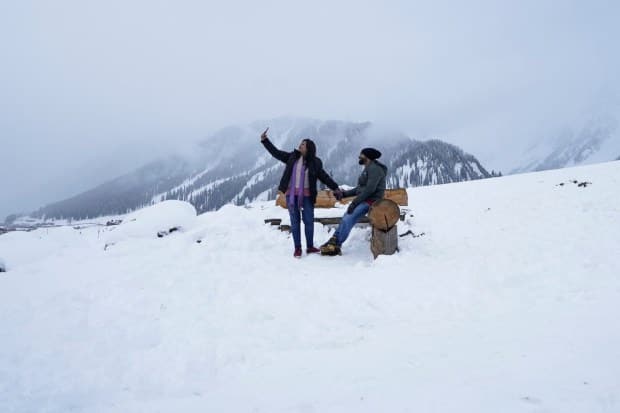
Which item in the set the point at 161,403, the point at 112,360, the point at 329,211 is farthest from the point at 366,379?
the point at 329,211

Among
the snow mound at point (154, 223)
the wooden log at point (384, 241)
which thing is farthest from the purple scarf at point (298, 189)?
the snow mound at point (154, 223)

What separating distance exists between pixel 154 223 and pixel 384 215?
6541 millimetres

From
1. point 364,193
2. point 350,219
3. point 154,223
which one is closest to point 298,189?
point 350,219

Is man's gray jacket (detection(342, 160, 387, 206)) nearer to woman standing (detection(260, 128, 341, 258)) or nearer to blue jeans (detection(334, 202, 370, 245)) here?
blue jeans (detection(334, 202, 370, 245))

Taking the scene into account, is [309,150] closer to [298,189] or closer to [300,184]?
[300,184]

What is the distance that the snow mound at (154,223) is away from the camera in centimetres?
930

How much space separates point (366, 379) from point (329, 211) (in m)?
6.62

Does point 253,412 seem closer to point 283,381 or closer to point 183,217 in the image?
A: point 283,381

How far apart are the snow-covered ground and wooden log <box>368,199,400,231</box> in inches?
27.0

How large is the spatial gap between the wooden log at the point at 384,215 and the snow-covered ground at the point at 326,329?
685 millimetres

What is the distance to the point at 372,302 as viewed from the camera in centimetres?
428

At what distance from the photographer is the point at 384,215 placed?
652 centimetres

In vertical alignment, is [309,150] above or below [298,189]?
above

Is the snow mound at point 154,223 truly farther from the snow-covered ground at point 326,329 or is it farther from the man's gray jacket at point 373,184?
the man's gray jacket at point 373,184
